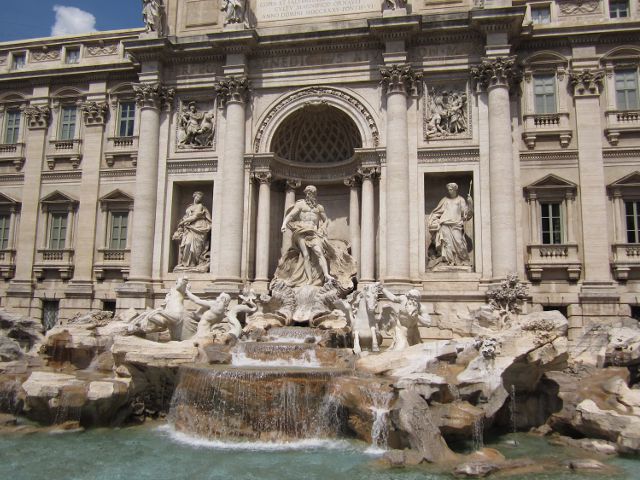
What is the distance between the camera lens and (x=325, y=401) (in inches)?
516

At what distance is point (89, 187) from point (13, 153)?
15.1ft

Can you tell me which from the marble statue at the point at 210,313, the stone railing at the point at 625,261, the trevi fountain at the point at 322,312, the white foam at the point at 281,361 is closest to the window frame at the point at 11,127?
the trevi fountain at the point at 322,312

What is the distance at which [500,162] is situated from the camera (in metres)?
19.6

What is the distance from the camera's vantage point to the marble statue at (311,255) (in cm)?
2039

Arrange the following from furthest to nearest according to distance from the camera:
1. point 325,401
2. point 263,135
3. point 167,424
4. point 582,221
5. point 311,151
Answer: point 311,151, point 263,135, point 582,221, point 167,424, point 325,401

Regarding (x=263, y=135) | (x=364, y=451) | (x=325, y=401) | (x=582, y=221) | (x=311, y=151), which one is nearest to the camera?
(x=364, y=451)

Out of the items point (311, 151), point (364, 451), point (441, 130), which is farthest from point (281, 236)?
point (364, 451)

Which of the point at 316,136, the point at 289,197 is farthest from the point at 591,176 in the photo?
the point at 289,197

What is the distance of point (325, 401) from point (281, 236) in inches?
434

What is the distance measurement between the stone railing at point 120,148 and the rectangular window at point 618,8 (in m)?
19.4

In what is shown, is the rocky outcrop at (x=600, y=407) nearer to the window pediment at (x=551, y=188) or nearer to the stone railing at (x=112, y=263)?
the window pediment at (x=551, y=188)

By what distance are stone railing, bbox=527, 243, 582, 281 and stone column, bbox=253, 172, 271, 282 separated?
31.3 feet

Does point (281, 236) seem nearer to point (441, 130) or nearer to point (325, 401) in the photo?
point (441, 130)

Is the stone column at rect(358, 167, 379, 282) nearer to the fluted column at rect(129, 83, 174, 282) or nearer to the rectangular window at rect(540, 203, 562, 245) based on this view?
the rectangular window at rect(540, 203, 562, 245)
